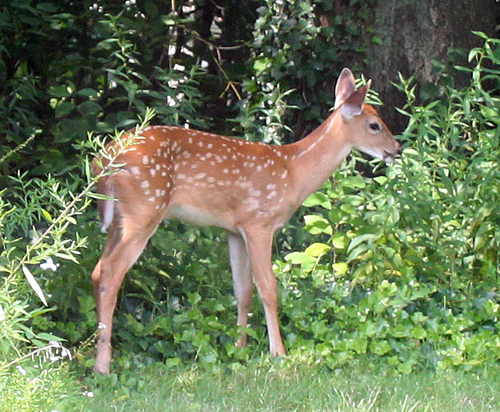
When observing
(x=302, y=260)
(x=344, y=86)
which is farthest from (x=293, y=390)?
(x=344, y=86)

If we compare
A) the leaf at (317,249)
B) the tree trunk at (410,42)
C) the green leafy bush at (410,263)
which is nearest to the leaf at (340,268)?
the green leafy bush at (410,263)

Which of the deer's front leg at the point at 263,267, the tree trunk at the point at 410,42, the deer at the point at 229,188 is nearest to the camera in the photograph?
the deer at the point at 229,188

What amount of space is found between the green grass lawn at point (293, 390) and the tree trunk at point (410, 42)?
3.27m

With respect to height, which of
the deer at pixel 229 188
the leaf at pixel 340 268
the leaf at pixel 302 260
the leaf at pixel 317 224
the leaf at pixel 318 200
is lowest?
the leaf at pixel 302 260

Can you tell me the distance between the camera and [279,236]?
23.3 feet

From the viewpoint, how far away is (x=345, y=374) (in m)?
5.08

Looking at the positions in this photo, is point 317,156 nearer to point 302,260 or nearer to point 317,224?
point 317,224

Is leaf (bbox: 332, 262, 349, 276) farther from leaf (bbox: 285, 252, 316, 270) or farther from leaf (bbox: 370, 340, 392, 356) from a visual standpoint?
leaf (bbox: 370, 340, 392, 356)

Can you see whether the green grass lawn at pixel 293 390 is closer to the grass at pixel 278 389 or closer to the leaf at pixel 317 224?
the grass at pixel 278 389

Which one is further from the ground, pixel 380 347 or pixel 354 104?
pixel 354 104

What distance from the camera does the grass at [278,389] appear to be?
4453 mm

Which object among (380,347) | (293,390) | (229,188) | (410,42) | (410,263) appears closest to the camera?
(293,390)

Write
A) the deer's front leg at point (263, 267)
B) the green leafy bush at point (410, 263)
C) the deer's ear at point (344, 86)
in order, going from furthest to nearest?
the deer's ear at point (344, 86), the deer's front leg at point (263, 267), the green leafy bush at point (410, 263)

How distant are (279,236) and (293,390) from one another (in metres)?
2.47
